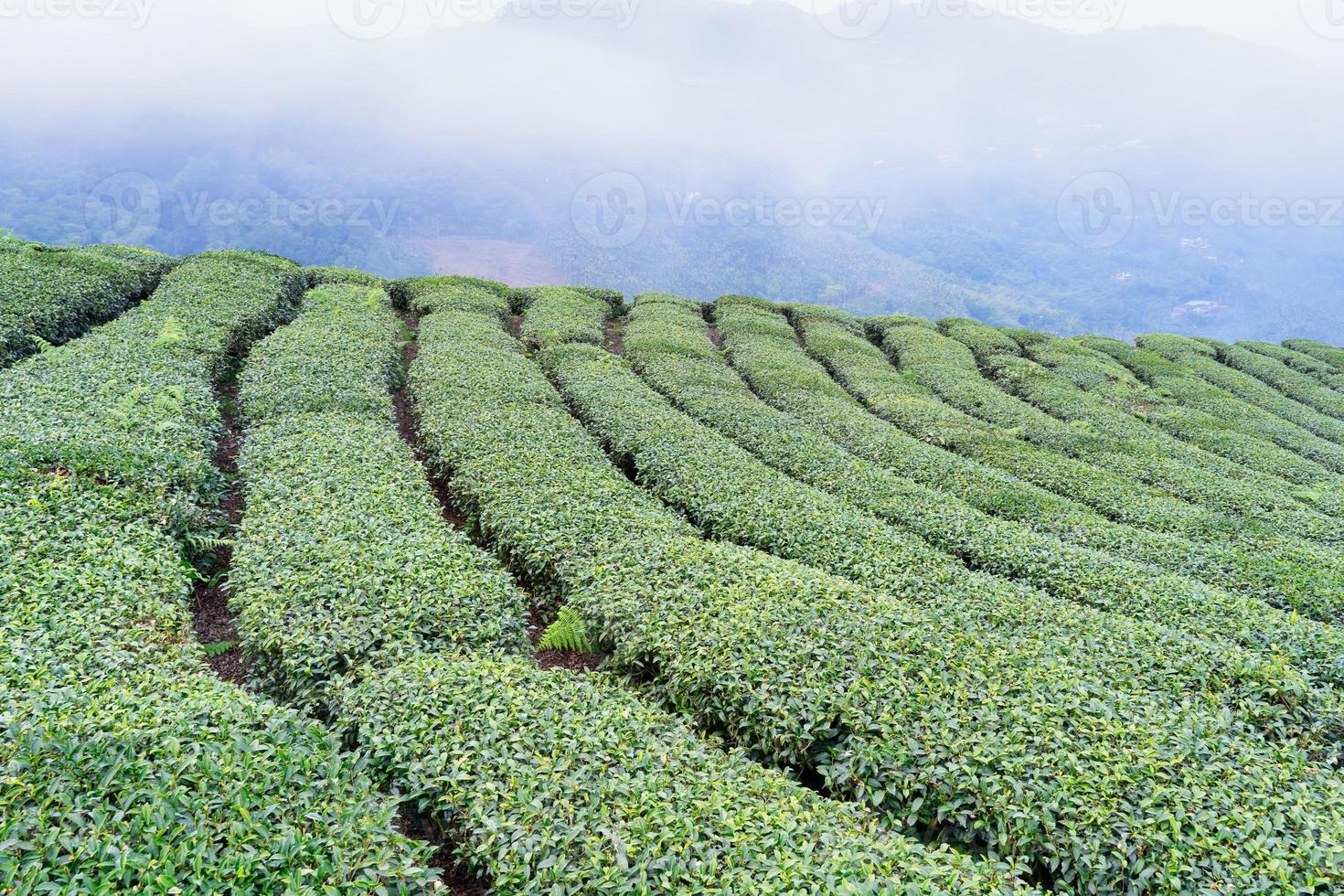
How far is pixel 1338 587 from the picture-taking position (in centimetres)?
1132

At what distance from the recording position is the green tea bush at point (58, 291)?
52.6 ft

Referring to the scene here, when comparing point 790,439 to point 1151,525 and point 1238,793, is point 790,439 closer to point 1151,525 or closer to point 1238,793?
point 1151,525

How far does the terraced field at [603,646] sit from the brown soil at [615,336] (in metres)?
10.1

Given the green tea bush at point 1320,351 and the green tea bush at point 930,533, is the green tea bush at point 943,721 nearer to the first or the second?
the green tea bush at point 930,533

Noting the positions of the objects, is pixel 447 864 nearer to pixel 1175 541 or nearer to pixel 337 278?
pixel 1175 541

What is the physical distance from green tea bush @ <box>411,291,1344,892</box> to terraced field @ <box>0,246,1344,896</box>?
0.04 metres

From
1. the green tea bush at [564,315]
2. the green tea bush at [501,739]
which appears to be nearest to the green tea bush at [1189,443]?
the green tea bush at [501,739]

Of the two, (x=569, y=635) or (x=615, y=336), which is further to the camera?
(x=615, y=336)

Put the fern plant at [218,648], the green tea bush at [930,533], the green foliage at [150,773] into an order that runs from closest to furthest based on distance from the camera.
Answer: the green foliage at [150,773]
the fern plant at [218,648]
the green tea bush at [930,533]

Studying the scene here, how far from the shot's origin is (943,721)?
6.75m

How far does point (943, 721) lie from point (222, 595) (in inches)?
390

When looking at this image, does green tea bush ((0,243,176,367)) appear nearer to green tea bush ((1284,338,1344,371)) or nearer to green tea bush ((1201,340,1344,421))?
green tea bush ((1201,340,1344,421))

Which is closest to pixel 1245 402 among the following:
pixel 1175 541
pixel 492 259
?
pixel 1175 541

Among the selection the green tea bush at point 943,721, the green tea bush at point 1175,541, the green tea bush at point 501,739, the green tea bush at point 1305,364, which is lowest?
the green tea bush at point 501,739
